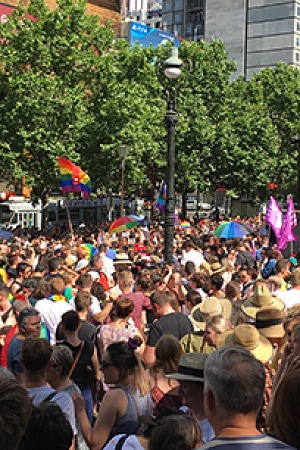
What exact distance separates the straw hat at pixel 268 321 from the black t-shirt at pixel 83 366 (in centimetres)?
157

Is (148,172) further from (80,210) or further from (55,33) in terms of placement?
(55,33)

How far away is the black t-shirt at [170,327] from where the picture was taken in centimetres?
712

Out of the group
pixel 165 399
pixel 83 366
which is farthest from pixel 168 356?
pixel 83 366

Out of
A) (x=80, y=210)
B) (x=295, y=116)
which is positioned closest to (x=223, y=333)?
(x=80, y=210)

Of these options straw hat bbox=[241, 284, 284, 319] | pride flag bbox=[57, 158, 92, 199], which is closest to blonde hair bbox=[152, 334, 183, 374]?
straw hat bbox=[241, 284, 284, 319]

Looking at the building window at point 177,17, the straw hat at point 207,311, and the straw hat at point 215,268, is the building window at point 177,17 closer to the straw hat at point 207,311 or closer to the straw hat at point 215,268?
the straw hat at point 215,268

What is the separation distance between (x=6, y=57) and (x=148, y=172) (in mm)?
12478

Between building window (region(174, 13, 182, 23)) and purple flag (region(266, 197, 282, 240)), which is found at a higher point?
building window (region(174, 13, 182, 23))

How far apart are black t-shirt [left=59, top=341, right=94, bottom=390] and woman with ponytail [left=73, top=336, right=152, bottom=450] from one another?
1514 mm

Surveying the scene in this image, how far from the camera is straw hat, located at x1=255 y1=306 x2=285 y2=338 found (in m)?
6.54

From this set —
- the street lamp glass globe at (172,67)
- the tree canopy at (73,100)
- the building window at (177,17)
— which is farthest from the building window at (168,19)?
the street lamp glass globe at (172,67)

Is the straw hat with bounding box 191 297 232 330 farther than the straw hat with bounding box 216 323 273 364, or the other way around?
the straw hat with bounding box 191 297 232 330

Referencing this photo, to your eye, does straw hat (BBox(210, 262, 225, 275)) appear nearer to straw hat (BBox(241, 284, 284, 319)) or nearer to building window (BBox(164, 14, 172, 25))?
straw hat (BBox(241, 284, 284, 319))

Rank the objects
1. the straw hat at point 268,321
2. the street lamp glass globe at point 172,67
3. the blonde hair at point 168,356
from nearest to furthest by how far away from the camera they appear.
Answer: the blonde hair at point 168,356 < the straw hat at point 268,321 < the street lamp glass globe at point 172,67
